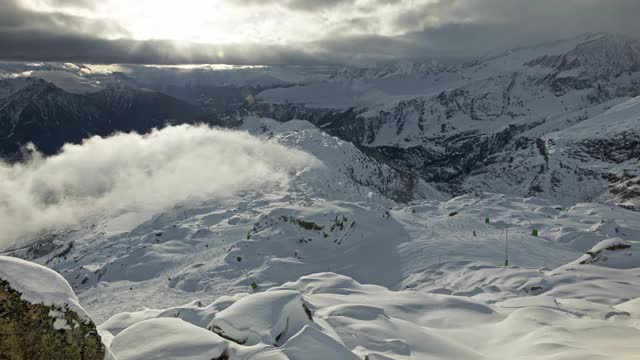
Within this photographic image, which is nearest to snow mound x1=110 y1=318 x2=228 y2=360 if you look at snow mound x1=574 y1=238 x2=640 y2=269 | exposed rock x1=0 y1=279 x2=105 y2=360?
exposed rock x1=0 y1=279 x2=105 y2=360

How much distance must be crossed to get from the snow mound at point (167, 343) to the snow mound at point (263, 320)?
1.04m

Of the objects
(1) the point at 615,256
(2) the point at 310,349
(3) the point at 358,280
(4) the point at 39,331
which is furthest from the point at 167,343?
(3) the point at 358,280

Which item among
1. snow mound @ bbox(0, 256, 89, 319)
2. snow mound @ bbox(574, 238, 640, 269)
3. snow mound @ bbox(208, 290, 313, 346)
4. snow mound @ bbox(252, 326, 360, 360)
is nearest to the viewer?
snow mound @ bbox(0, 256, 89, 319)

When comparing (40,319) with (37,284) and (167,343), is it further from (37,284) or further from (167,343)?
(167,343)

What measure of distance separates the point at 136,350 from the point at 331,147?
171445 mm

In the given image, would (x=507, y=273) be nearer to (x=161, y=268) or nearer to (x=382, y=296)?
(x=382, y=296)

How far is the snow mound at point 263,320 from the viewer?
10602 millimetres

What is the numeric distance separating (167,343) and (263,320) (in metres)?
2.59

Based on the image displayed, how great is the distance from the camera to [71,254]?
92.8 meters

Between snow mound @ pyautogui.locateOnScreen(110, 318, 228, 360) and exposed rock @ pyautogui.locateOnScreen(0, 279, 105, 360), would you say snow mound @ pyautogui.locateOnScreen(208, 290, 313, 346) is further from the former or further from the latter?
exposed rock @ pyautogui.locateOnScreen(0, 279, 105, 360)

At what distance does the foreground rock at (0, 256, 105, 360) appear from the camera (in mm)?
7133

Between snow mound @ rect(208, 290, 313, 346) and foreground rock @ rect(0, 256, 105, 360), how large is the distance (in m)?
3.28

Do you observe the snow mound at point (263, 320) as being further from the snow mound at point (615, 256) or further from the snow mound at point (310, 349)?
the snow mound at point (615, 256)

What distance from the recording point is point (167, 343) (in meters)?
9.17
